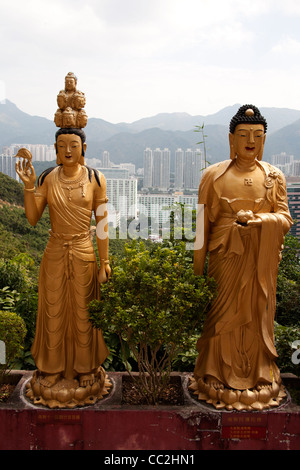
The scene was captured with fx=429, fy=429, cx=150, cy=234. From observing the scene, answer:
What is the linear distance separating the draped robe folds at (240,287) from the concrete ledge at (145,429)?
1.24ft

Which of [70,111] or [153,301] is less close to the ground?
[70,111]

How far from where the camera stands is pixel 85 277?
14.4ft

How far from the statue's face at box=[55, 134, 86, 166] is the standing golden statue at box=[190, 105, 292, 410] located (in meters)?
1.31

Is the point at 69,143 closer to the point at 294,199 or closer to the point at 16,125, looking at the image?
the point at 294,199

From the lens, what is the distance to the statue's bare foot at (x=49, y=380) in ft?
14.3

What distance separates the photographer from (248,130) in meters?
4.13

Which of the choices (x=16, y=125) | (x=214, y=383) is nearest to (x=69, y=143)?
(x=214, y=383)

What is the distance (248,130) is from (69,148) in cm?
175

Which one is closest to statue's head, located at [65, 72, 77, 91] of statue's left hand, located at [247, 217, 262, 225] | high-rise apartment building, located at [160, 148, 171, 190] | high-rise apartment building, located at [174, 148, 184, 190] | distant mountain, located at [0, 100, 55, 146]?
statue's left hand, located at [247, 217, 262, 225]

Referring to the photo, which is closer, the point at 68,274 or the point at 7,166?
the point at 68,274

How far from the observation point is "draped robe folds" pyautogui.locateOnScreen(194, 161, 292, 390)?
13.9ft

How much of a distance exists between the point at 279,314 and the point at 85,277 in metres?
3.99

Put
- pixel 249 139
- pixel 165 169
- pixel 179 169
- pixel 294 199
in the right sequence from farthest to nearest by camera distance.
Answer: pixel 165 169 → pixel 179 169 → pixel 294 199 → pixel 249 139

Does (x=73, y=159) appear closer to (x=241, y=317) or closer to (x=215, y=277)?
(x=215, y=277)
